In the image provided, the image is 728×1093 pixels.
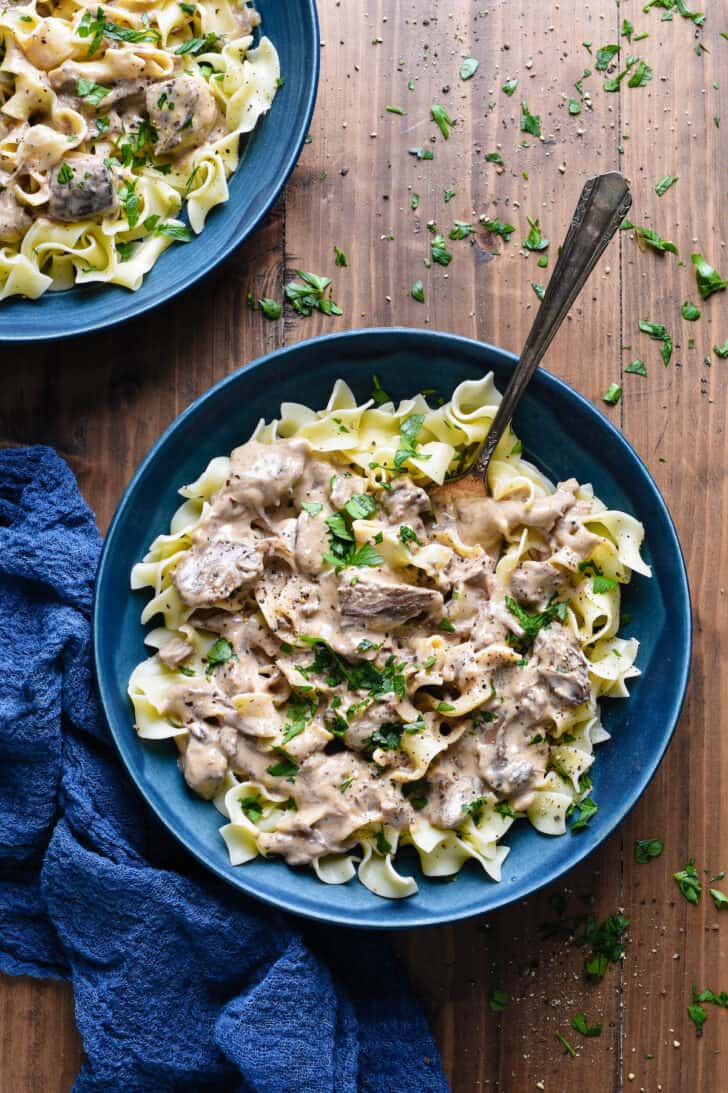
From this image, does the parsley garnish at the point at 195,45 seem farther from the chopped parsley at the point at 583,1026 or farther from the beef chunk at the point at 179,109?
the chopped parsley at the point at 583,1026

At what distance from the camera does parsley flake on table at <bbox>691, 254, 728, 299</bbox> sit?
482 cm

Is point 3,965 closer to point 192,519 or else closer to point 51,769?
point 51,769

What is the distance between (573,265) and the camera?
4043 mm

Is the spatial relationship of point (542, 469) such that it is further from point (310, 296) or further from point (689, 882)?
point (689, 882)

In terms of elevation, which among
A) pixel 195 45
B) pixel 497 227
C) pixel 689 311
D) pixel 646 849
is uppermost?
pixel 195 45

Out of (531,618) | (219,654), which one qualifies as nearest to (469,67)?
(531,618)

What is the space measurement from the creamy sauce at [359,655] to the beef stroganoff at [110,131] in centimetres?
108

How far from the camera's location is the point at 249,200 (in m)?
4.59

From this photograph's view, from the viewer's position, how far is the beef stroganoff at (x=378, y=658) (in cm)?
418

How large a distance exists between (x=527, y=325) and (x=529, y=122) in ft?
2.84

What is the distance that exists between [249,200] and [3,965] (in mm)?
3214

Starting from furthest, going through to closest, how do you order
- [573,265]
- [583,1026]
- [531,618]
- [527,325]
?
[527,325], [583,1026], [531,618], [573,265]

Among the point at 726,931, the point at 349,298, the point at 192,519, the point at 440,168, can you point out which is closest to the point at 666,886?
the point at 726,931

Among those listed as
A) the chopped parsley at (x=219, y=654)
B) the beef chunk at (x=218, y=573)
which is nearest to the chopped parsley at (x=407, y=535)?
the beef chunk at (x=218, y=573)
